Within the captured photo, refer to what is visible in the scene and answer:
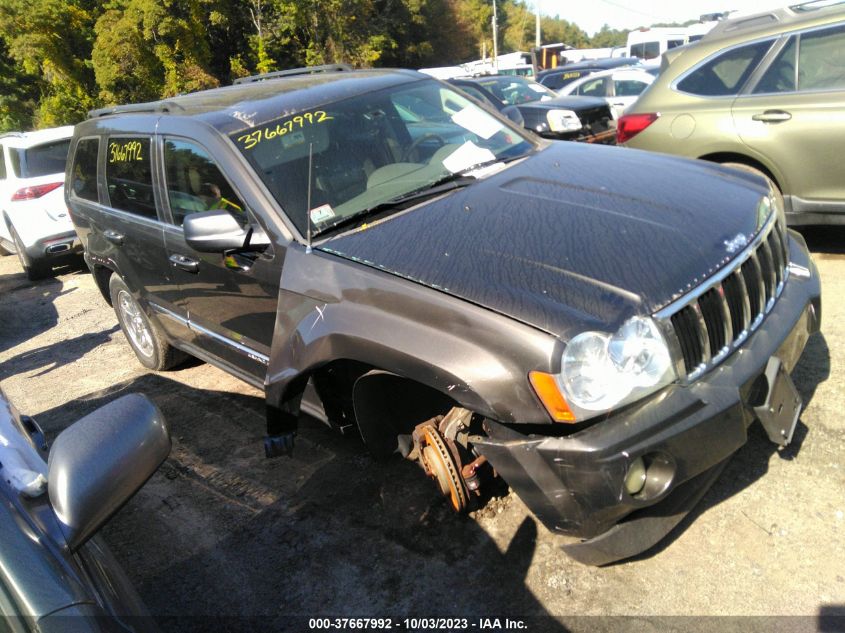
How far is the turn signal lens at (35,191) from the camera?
27.5 feet

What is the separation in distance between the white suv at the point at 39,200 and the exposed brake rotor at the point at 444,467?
7170 millimetres

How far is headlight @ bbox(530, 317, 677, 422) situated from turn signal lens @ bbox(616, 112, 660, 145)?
3.84m

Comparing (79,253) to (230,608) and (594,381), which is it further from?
(594,381)

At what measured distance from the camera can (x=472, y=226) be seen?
107 inches

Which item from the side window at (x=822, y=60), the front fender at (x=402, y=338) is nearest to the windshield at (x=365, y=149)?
the front fender at (x=402, y=338)

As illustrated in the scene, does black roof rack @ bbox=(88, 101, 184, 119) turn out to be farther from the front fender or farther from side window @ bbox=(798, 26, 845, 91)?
side window @ bbox=(798, 26, 845, 91)

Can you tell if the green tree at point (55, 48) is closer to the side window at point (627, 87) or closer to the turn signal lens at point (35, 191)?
the turn signal lens at point (35, 191)

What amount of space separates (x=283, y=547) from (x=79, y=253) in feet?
23.2

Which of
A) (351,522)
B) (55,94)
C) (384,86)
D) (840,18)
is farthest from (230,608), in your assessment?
(55,94)

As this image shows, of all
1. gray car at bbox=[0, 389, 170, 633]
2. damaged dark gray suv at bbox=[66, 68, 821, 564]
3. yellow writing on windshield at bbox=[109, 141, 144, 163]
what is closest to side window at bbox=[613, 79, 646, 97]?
damaged dark gray suv at bbox=[66, 68, 821, 564]

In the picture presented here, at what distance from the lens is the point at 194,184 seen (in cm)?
356

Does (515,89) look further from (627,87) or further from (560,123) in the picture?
(560,123)

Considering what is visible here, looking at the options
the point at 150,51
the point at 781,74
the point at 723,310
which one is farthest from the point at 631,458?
the point at 150,51

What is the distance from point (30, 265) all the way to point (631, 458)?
862 centimetres
